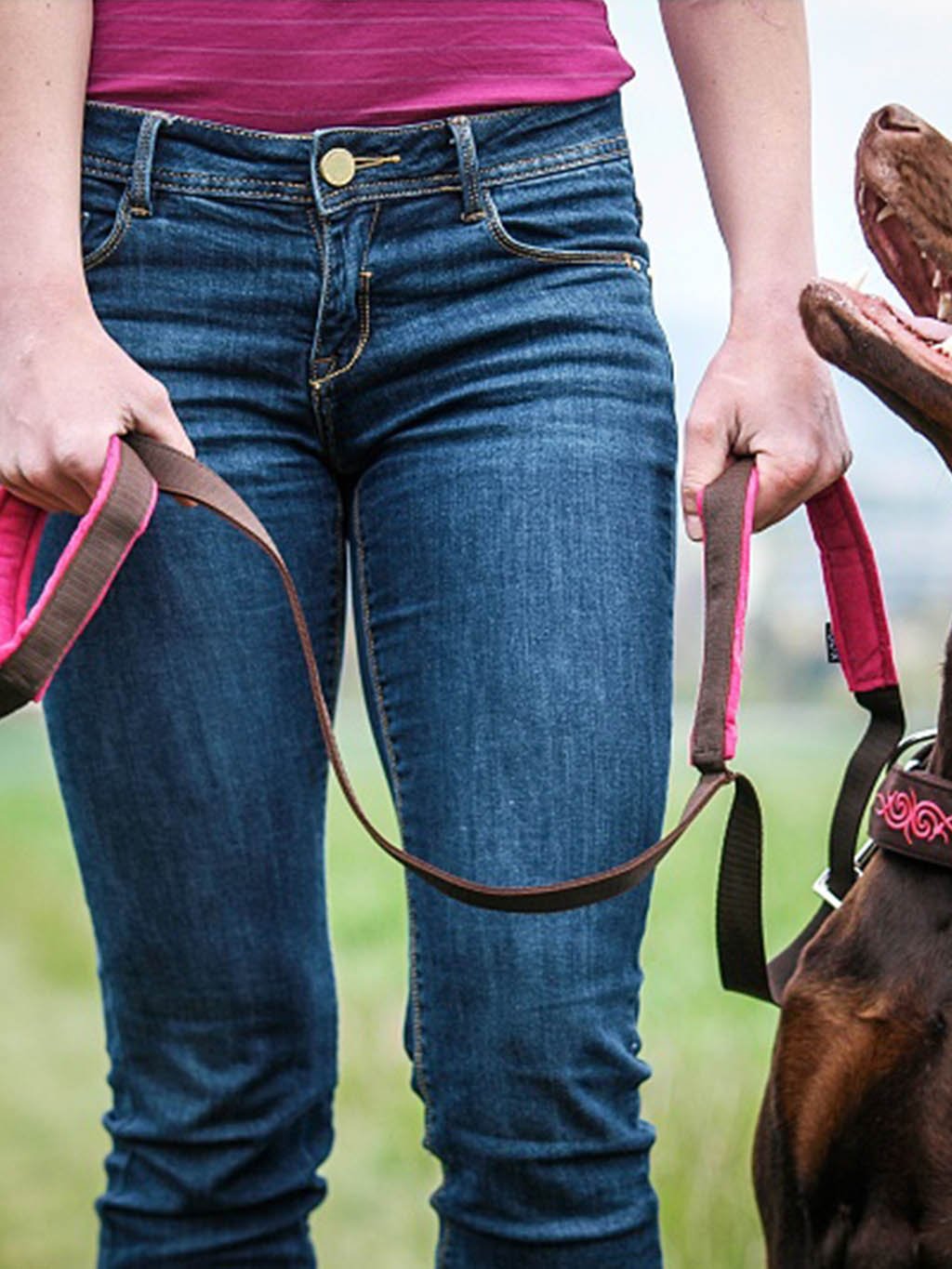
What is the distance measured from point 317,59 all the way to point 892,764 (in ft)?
3.00

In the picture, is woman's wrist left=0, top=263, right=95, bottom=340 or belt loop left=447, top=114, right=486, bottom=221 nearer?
woman's wrist left=0, top=263, right=95, bottom=340

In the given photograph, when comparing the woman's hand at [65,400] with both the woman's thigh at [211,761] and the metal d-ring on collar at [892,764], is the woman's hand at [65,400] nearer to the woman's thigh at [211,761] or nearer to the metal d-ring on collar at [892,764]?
the woman's thigh at [211,761]

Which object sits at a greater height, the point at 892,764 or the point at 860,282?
the point at 860,282

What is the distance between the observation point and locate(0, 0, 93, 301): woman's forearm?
1.68 m

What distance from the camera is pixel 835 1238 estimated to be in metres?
2.00

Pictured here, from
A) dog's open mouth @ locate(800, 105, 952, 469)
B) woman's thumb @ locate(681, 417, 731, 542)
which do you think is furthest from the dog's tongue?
woman's thumb @ locate(681, 417, 731, 542)

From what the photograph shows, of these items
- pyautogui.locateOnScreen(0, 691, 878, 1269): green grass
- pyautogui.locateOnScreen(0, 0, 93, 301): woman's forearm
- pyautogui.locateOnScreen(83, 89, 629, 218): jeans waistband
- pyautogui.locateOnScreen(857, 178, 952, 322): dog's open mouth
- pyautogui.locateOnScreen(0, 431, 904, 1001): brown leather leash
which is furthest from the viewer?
pyautogui.locateOnScreen(0, 691, 878, 1269): green grass

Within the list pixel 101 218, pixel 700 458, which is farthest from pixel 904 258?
pixel 101 218

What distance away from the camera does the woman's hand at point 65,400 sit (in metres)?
1.63

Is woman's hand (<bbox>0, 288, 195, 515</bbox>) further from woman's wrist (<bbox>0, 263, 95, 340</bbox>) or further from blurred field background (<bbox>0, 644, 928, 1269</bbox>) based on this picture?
blurred field background (<bbox>0, 644, 928, 1269</bbox>)

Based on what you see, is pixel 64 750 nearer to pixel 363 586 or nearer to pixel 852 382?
pixel 363 586

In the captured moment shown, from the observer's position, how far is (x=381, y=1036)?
397 centimetres

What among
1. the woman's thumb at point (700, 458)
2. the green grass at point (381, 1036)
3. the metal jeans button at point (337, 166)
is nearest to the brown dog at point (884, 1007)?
the woman's thumb at point (700, 458)

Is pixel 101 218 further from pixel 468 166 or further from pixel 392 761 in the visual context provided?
pixel 392 761
